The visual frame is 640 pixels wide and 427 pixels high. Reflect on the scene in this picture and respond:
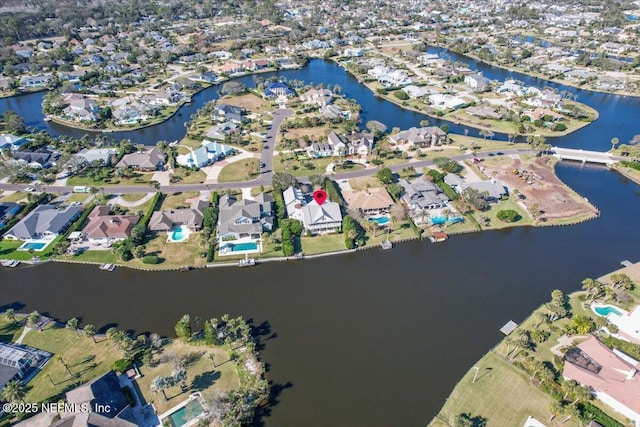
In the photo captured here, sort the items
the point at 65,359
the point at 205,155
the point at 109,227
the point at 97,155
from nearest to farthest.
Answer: the point at 65,359 < the point at 109,227 < the point at 97,155 < the point at 205,155

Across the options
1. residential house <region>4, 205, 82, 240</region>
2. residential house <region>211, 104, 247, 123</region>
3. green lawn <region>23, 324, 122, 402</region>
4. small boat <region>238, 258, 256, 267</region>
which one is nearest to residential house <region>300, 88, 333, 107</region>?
residential house <region>211, 104, 247, 123</region>

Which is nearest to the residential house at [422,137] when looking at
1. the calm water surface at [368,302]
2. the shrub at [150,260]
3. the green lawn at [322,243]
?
the calm water surface at [368,302]

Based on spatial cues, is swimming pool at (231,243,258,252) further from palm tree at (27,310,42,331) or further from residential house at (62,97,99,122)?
residential house at (62,97,99,122)

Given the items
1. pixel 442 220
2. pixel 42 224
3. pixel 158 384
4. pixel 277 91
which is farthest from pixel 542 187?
pixel 42 224

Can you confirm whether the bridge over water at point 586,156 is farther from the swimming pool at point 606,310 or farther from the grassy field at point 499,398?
the grassy field at point 499,398

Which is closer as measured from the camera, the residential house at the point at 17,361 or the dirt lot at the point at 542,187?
the residential house at the point at 17,361

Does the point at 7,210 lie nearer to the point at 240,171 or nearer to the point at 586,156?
the point at 240,171
